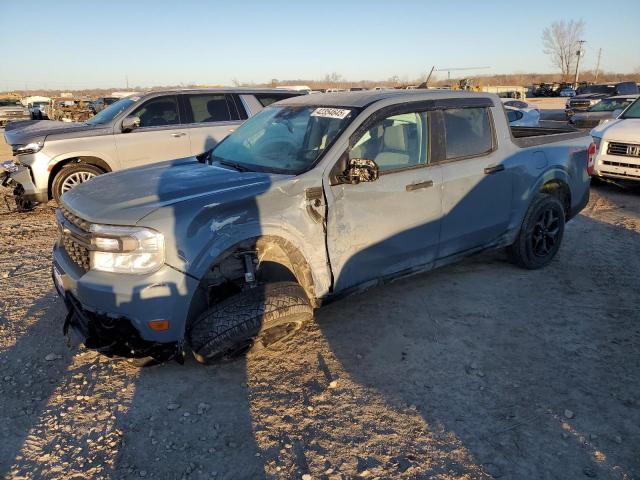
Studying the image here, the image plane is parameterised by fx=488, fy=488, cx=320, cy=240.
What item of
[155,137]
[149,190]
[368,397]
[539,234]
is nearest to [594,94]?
[539,234]

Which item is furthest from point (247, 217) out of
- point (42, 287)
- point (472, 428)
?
point (42, 287)

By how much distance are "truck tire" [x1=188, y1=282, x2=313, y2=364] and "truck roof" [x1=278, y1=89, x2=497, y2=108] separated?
1.61m

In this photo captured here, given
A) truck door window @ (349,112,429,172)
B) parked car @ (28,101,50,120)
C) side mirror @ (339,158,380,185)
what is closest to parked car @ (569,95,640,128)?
truck door window @ (349,112,429,172)

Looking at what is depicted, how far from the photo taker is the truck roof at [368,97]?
3.96 m

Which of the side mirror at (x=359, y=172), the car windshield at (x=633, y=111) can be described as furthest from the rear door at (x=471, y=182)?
the car windshield at (x=633, y=111)

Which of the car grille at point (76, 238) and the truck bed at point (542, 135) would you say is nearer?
the car grille at point (76, 238)

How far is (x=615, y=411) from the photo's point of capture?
116 inches

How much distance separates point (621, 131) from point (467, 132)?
221 inches

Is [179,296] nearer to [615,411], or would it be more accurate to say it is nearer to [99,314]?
[99,314]

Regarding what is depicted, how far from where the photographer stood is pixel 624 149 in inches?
327

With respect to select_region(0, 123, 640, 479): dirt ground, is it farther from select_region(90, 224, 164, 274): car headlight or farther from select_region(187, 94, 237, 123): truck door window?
select_region(187, 94, 237, 123): truck door window

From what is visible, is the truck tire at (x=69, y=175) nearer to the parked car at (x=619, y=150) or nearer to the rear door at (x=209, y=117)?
the rear door at (x=209, y=117)

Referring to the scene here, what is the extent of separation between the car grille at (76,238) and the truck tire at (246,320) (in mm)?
846

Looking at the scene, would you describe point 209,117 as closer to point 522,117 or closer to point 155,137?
point 155,137
